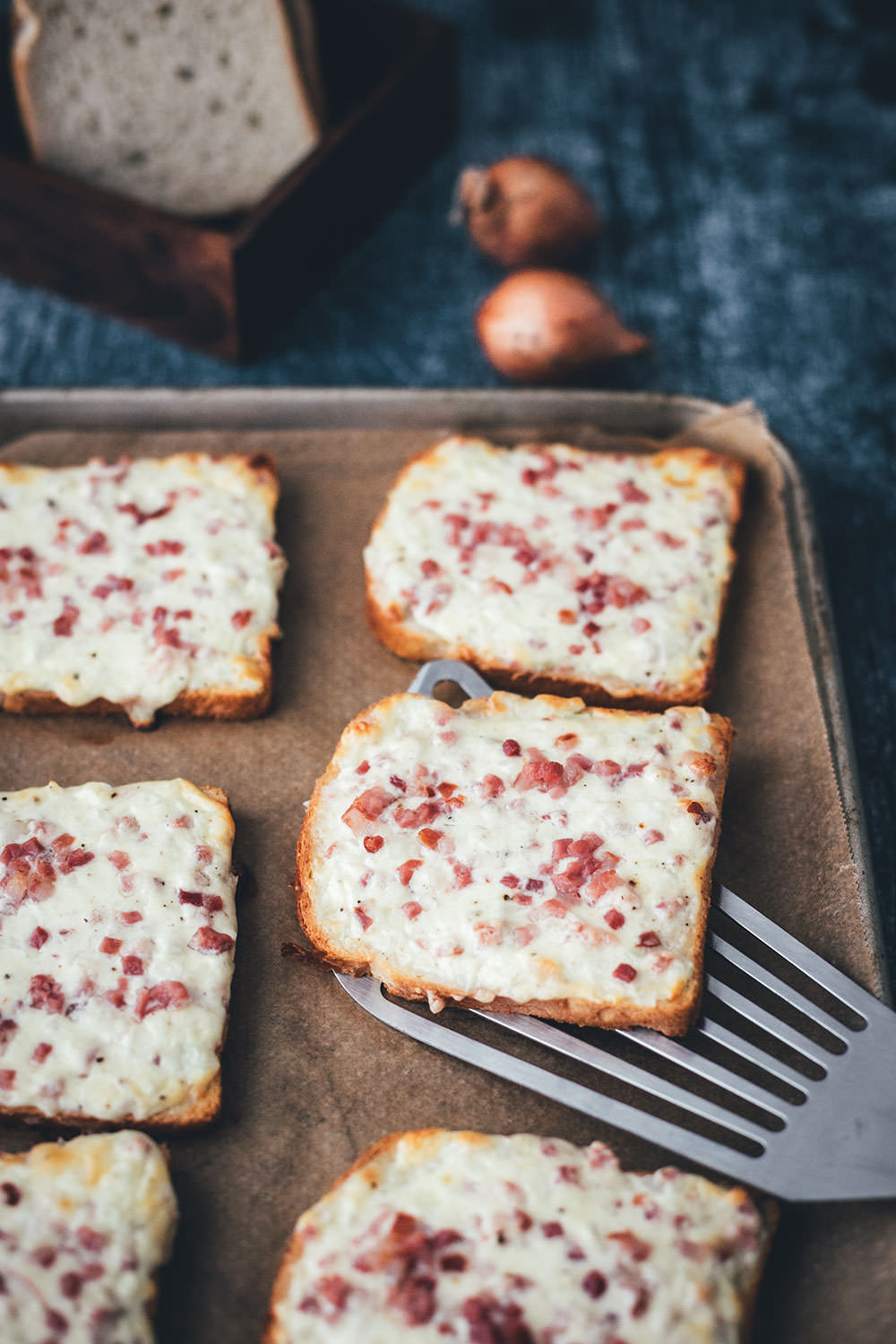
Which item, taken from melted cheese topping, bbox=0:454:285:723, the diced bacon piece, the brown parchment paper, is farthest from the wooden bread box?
the diced bacon piece

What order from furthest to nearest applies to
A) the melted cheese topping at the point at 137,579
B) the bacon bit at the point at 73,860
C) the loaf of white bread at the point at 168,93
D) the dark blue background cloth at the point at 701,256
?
1. the dark blue background cloth at the point at 701,256
2. the loaf of white bread at the point at 168,93
3. the melted cheese topping at the point at 137,579
4. the bacon bit at the point at 73,860

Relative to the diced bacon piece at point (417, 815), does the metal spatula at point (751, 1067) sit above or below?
below

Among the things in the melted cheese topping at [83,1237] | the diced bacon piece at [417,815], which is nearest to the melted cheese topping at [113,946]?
the melted cheese topping at [83,1237]

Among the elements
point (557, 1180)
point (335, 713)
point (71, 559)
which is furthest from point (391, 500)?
point (557, 1180)

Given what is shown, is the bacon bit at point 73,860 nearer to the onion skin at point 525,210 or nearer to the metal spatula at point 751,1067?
the metal spatula at point 751,1067

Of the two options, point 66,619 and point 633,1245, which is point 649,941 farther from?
point 66,619

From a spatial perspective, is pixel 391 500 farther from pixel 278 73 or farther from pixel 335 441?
pixel 278 73
